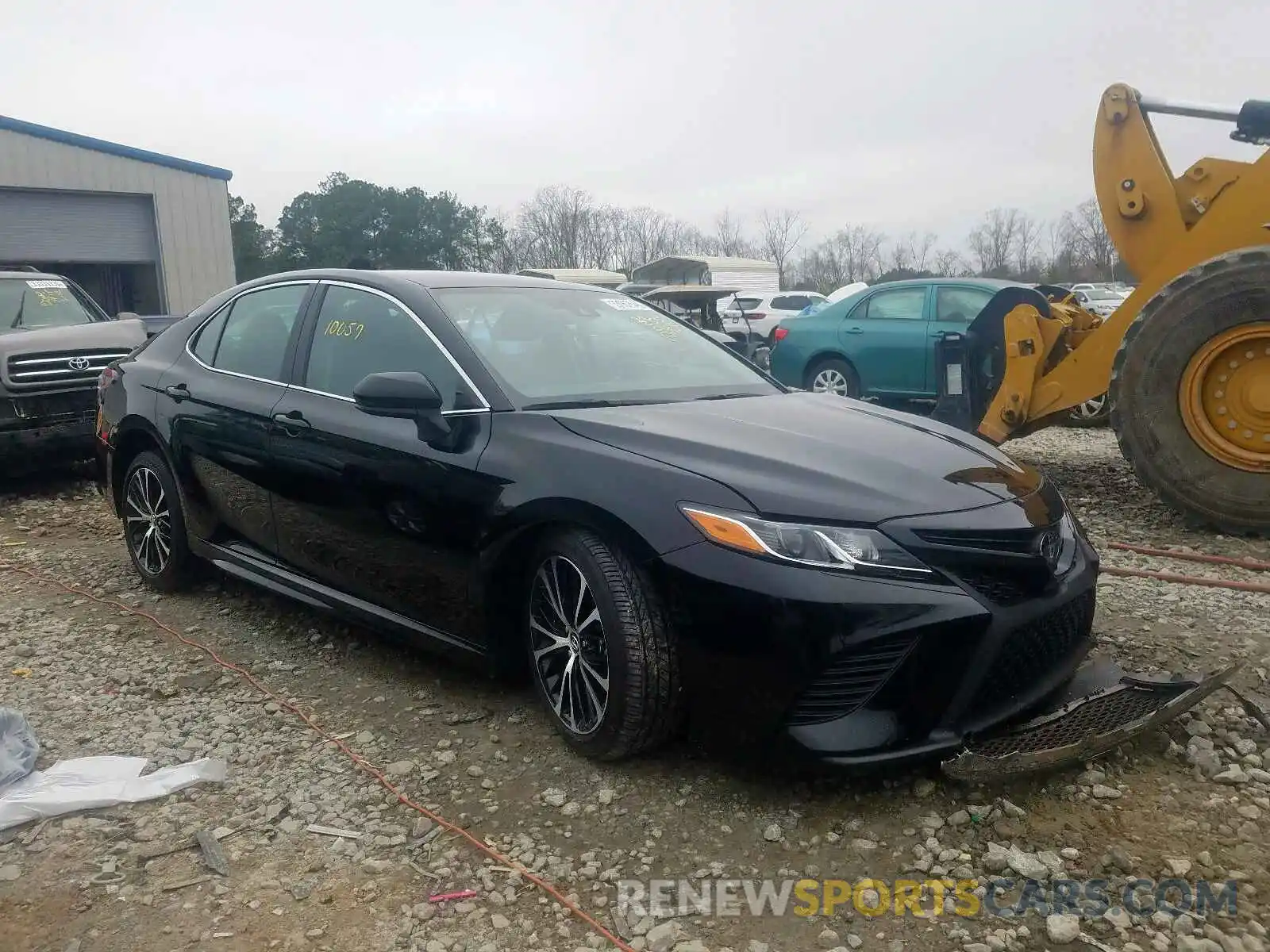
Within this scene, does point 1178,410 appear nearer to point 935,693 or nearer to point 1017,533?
point 1017,533

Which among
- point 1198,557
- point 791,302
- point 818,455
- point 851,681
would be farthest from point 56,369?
point 791,302

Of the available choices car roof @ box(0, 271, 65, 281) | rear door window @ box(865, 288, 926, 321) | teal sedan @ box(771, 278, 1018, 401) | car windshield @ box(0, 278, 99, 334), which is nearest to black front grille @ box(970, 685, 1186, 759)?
teal sedan @ box(771, 278, 1018, 401)

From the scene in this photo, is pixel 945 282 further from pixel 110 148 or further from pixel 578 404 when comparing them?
pixel 110 148

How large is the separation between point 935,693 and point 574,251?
55051mm

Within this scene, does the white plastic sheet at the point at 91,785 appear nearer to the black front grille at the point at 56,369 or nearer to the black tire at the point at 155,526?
the black tire at the point at 155,526

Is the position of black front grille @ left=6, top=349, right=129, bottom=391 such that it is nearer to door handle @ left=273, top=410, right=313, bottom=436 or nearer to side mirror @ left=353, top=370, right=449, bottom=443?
door handle @ left=273, top=410, right=313, bottom=436

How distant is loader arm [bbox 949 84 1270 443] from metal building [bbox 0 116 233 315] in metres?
17.6

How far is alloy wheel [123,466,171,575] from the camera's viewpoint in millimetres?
4832

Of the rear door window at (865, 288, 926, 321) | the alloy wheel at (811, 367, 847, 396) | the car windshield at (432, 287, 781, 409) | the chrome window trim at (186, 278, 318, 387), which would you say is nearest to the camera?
the car windshield at (432, 287, 781, 409)

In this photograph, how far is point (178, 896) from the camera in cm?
256

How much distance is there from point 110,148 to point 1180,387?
19.6 m

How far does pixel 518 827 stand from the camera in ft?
9.21

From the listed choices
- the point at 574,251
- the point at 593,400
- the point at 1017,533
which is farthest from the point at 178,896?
the point at 574,251

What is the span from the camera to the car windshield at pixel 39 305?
28.0ft
